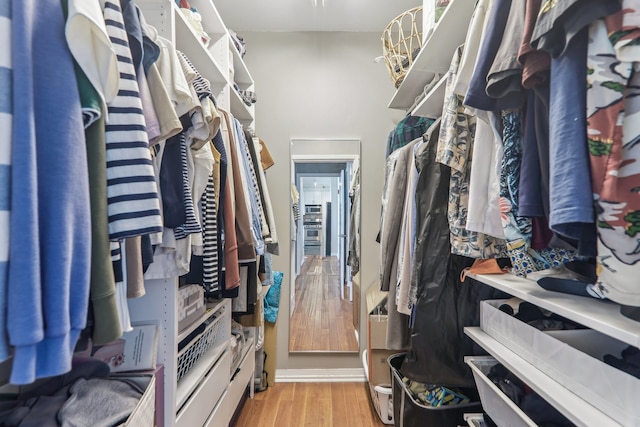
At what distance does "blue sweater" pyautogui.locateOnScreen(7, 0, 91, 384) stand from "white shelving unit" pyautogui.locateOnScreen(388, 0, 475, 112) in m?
1.12

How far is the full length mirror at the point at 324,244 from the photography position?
2201 millimetres

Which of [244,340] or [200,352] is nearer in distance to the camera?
[200,352]

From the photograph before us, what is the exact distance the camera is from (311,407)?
1.83 meters

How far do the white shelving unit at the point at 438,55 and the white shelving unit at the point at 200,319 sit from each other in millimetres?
914

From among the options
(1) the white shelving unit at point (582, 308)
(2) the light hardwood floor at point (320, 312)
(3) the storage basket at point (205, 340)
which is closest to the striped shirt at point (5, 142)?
(3) the storage basket at point (205, 340)

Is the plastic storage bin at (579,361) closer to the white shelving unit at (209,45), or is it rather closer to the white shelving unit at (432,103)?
the white shelving unit at (432,103)

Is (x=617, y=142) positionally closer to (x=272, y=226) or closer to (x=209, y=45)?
(x=272, y=226)

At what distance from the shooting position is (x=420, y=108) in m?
1.45

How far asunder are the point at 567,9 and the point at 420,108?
40.1 inches

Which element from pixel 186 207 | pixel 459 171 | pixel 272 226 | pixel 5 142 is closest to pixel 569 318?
pixel 459 171

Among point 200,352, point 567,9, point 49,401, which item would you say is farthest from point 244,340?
point 567,9

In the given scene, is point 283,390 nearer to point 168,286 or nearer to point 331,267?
point 331,267

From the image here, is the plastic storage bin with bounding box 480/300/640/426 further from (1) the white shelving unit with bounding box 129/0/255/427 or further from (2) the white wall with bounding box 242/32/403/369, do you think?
(2) the white wall with bounding box 242/32/403/369

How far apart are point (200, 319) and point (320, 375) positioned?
1.29 meters
